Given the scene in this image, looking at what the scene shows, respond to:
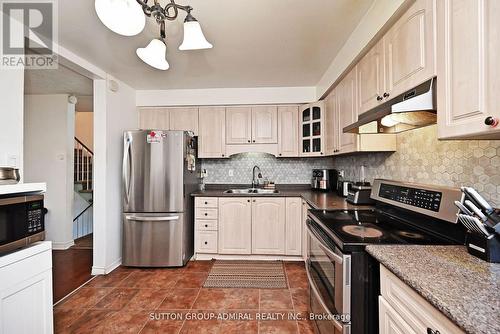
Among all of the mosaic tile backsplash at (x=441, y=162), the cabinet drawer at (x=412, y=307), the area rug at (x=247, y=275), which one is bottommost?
the area rug at (x=247, y=275)

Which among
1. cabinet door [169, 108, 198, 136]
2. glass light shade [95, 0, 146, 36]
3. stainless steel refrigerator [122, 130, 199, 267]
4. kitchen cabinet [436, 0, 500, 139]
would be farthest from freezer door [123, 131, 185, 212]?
kitchen cabinet [436, 0, 500, 139]

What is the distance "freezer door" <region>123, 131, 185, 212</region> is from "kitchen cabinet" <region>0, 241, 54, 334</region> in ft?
5.09

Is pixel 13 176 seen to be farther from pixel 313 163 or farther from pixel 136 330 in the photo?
pixel 313 163

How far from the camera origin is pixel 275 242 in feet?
9.83

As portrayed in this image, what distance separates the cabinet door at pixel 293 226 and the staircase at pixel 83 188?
149 inches

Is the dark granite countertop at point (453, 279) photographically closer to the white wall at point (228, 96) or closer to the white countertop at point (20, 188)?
the white countertop at point (20, 188)

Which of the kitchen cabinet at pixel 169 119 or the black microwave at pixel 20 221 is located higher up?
the kitchen cabinet at pixel 169 119

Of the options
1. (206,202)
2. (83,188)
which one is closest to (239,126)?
(206,202)

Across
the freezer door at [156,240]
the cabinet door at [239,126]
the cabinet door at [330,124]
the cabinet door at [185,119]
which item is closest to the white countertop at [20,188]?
the freezer door at [156,240]

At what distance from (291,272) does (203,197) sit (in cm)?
144

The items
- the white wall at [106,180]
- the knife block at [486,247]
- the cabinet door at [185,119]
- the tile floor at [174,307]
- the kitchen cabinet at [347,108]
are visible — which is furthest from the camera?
the cabinet door at [185,119]

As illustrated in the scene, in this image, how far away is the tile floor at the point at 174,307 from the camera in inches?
70.4

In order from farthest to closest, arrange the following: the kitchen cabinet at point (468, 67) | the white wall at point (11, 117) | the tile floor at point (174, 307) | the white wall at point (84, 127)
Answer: the white wall at point (84, 127)
the tile floor at point (174, 307)
the white wall at point (11, 117)
the kitchen cabinet at point (468, 67)

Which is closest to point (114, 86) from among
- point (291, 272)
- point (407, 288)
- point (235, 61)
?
point (235, 61)
